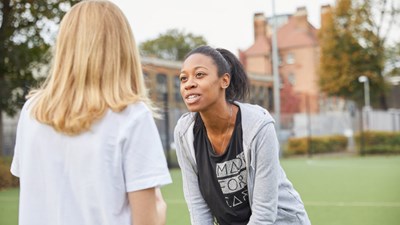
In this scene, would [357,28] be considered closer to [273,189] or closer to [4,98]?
[4,98]

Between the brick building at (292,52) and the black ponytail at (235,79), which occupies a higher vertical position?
the brick building at (292,52)

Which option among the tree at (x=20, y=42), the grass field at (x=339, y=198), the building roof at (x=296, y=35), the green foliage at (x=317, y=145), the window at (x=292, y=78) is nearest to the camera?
the grass field at (x=339, y=198)

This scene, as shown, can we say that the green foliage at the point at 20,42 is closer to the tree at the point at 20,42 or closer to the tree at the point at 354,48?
the tree at the point at 20,42

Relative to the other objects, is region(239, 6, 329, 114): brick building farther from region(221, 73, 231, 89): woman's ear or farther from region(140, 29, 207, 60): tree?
region(221, 73, 231, 89): woman's ear

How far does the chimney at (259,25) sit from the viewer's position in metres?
68.2

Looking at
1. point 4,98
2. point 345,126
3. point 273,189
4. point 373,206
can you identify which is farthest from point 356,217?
point 345,126

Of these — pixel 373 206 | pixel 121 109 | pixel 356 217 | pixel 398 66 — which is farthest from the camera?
pixel 398 66

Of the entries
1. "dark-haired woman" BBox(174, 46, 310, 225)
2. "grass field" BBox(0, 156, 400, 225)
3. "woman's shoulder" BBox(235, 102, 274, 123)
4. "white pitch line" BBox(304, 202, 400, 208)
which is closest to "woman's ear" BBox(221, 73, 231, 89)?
"dark-haired woman" BBox(174, 46, 310, 225)

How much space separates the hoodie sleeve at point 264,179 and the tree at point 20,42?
1454 centimetres

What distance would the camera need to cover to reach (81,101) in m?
1.92

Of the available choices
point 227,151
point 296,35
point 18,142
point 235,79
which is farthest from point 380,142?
point 296,35

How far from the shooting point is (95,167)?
6.27ft

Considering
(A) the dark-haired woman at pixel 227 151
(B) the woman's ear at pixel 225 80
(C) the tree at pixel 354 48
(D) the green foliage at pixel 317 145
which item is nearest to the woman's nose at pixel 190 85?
(A) the dark-haired woman at pixel 227 151

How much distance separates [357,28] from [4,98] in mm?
28889
